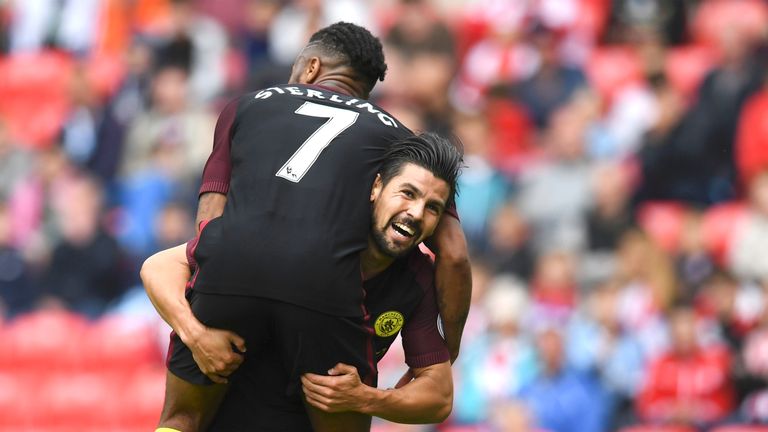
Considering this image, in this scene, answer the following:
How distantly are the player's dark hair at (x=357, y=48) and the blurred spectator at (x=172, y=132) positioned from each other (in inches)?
242

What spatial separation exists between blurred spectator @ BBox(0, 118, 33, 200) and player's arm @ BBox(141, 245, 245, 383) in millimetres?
7559

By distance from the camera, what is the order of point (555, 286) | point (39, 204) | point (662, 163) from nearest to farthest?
1. point (555, 286)
2. point (662, 163)
3. point (39, 204)

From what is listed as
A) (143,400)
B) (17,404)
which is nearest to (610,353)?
(143,400)

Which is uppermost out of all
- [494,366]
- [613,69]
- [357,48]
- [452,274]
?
[613,69]

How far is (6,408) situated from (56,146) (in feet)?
7.87

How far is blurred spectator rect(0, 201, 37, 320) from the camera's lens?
39.0ft

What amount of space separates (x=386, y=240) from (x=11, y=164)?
8.22 metres

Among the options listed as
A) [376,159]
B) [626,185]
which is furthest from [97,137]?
[376,159]

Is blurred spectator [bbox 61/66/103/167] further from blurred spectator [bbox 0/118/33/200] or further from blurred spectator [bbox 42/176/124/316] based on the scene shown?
blurred spectator [bbox 42/176/124/316]

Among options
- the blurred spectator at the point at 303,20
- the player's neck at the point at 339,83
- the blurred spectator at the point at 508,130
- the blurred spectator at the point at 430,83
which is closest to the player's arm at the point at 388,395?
the player's neck at the point at 339,83

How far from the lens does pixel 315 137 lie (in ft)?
16.9

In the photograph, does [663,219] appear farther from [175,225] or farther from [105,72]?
[105,72]

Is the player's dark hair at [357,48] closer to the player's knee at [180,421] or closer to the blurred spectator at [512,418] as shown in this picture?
the player's knee at [180,421]

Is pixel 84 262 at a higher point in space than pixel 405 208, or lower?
lower
